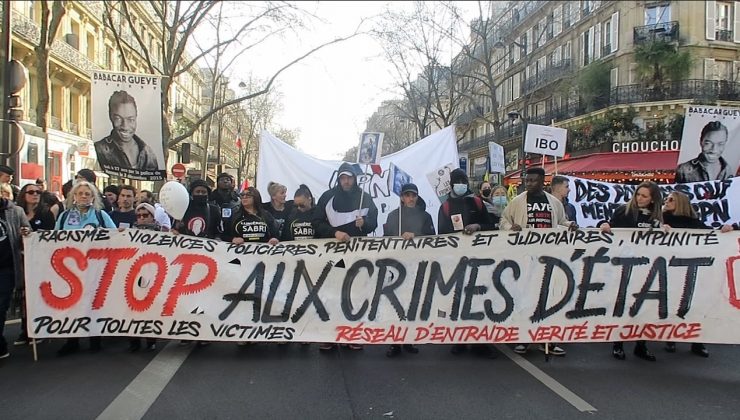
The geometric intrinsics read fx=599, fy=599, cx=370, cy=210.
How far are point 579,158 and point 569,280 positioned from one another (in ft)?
86.7

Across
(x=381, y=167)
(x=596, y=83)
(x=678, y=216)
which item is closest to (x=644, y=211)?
(x=678, y=216)

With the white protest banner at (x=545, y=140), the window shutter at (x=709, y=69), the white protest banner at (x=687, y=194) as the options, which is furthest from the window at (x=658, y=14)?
the white protest banner at (x=687, y=194)

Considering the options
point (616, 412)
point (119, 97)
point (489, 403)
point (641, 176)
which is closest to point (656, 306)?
point (616, 412)

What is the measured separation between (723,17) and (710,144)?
25919mm

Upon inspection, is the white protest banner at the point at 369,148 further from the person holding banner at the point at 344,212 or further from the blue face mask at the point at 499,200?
the blue face mask at the point at 499,200

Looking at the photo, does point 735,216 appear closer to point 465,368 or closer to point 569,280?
point 569,280

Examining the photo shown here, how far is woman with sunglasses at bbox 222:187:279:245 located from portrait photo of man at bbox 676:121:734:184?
24.0 feet

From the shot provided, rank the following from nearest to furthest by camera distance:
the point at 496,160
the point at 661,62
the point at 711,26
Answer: the point at 496,160 → the point at 661,62 → the point at 711,26

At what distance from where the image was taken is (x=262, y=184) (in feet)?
36.5

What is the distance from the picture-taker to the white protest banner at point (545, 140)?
1161 centimetres

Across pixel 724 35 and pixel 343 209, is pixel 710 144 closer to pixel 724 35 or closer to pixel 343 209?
pixel 343 209

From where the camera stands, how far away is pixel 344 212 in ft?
22.5

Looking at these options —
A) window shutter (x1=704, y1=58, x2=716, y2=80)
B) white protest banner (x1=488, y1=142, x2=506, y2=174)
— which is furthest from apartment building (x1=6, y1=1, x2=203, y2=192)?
window shutter (x1=704, y1=58, x2=716, y2=80)

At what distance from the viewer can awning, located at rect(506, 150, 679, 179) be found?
2384cm
